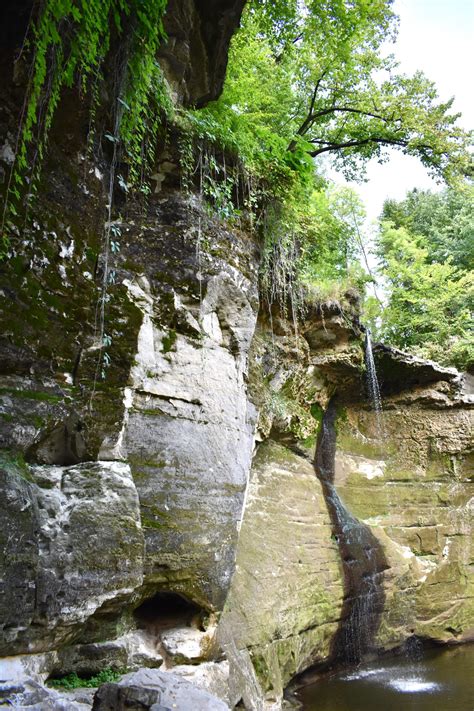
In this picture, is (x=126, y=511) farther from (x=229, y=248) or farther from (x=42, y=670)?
(x=229, y=248)

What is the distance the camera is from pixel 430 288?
15531 mm

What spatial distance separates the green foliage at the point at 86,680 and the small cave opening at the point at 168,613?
0.91 metres

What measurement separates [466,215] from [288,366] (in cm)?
1189

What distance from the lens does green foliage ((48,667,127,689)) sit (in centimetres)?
380

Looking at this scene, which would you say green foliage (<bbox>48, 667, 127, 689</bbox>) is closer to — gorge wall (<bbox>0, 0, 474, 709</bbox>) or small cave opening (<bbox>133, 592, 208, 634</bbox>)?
gorge wall (<bbox>0, 0, 474, 709</bbox>)

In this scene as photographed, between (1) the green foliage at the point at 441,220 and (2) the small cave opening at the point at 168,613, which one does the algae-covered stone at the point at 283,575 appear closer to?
(2) the small cave opening at the point at 168,613

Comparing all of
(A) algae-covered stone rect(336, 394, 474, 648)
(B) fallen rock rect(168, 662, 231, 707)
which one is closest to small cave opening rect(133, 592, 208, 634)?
(B) fallen rock rect(168, 662, 231, 707)

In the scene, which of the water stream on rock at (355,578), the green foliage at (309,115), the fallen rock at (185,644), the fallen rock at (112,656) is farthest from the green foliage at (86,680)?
the water stream on rock at (355,578)

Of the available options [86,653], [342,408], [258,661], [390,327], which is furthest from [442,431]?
[86,653]

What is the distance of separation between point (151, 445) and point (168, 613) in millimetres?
1943

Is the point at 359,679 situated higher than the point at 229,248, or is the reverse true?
the point at 229,248

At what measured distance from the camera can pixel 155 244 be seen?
547 centimetres

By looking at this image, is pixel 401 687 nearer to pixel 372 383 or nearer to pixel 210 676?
pixel 210 676

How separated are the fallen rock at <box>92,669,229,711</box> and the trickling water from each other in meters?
8.37
